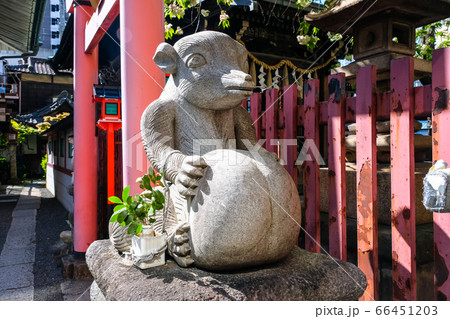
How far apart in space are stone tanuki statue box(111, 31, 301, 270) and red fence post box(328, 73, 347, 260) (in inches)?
25.1

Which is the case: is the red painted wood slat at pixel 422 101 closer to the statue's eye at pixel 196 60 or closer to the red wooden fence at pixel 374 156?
the red wooden fence at pixel 374 156

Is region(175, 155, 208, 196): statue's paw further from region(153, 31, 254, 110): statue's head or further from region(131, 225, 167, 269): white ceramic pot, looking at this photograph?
region(153, 31, 254, 110): statue's head

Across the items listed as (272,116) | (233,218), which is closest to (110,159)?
(272,116)

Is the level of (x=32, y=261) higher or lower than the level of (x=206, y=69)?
lower

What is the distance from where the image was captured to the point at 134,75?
8.87 ft

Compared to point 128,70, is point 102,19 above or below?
above

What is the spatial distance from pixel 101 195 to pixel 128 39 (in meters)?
2.82

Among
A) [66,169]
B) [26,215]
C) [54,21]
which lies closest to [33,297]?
[26,215]

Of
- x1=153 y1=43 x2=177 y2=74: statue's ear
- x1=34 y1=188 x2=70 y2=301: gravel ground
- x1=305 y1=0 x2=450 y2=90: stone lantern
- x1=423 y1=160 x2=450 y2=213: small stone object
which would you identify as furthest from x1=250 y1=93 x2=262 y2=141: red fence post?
x1=34 y1=188 x2=70 y2=301: gravel ground

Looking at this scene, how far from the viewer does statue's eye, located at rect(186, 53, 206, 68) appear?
2.00 meters

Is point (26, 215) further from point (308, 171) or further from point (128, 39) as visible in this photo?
point (308, 171)

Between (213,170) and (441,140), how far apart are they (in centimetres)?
130

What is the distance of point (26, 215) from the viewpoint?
8414 mm

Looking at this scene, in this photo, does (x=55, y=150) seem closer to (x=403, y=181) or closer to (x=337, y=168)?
(x=337, y=168)
